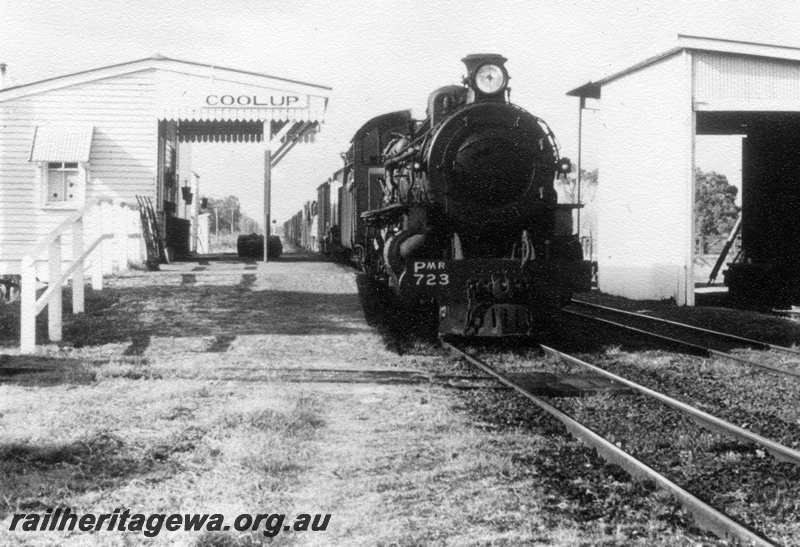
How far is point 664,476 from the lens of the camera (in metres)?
4.59

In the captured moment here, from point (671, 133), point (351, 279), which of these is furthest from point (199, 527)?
point (671, 133)

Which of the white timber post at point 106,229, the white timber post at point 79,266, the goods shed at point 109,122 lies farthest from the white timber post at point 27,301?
the goods shed at point 109,122

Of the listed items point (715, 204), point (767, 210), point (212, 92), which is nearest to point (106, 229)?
point (212, 92)

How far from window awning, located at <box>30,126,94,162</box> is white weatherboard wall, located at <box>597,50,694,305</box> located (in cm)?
1180

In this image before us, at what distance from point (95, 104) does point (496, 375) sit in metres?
14.3

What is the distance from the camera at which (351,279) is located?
13906 mm

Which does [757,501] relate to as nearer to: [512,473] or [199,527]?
[512,473]

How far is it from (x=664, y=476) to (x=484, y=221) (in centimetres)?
544

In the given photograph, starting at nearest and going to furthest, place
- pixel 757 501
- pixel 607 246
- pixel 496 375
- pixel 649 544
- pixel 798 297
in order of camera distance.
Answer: pixel 649 544 → pixel 757 501 → pixel 496 375 → pixel 798 297 → pixel 607 246

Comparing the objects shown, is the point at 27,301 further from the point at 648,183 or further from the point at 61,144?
the point at 648,183

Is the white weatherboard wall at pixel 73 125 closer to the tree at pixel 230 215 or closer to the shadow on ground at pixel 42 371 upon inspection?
the shadow on ground at pixel 42 371

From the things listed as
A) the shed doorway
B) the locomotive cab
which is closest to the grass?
the locomotive cab

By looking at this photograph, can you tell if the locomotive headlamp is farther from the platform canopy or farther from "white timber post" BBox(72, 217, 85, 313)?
the platform canopy

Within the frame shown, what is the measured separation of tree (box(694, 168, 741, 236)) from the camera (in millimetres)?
56000
